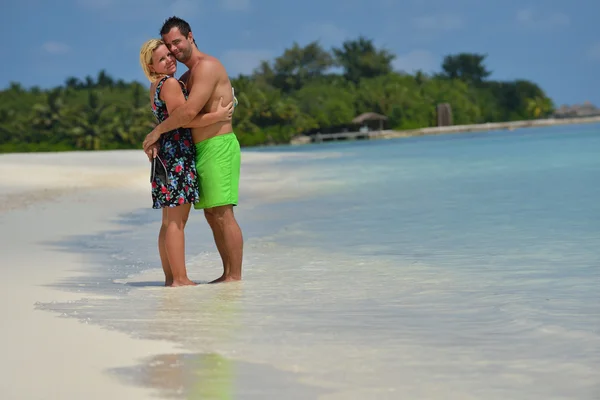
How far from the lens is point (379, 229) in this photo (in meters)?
9.70

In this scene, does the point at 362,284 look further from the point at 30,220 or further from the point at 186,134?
the point at 30,220

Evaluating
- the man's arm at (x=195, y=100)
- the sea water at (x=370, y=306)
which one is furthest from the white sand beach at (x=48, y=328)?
the man's arm at (x=195, y=100)

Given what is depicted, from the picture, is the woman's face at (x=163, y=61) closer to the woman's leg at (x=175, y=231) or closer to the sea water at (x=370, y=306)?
the woman's leg at (x=175, y=231)

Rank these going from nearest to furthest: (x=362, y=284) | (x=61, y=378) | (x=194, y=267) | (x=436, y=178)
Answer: (x=61, y=378) < (x=362, y=284) < (x=194, y=267) < (x=436, y=178)

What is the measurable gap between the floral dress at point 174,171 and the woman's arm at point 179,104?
51 mm

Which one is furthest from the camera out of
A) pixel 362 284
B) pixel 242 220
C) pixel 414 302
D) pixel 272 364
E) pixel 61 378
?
pixel 242 220

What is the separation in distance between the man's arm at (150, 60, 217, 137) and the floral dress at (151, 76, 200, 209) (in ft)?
0.34

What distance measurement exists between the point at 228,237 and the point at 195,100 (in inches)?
32.2

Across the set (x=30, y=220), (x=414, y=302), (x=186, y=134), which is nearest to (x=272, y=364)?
(x=414, y=302)

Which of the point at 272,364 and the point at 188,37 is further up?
the point at 188,37

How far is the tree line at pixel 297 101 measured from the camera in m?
56.8

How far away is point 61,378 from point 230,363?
0.61 metres

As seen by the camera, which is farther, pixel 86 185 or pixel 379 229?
pixel 86 185

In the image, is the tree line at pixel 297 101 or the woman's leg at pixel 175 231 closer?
the woman's leg at pixel 175 231
